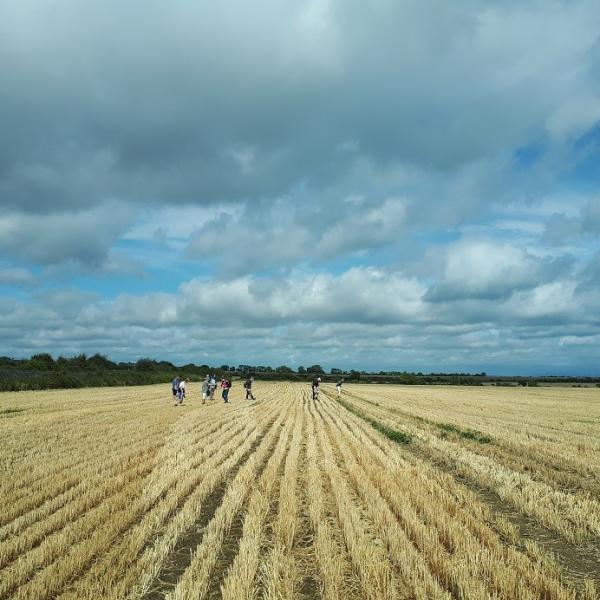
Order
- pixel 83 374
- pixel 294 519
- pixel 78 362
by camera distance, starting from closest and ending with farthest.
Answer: pixel 294 519 < pixel 83 374 < pixel 78 362

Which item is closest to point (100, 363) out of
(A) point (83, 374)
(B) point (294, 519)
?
(A) point (83, 374)

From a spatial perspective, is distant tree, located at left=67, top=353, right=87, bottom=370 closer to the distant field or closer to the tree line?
the tree line

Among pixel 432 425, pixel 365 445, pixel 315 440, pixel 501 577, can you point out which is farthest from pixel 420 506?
pixel 432 425

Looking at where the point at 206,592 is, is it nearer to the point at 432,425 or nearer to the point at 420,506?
the point at 420,506

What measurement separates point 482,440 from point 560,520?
413 inches

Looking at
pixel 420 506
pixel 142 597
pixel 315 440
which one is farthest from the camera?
pixel 315 440

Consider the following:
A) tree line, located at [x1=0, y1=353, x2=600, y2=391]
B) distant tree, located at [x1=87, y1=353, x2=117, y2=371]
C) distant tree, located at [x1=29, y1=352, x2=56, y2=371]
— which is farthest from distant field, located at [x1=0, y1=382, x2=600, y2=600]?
distant tree, located at [x1=87, y1=353, x2=117, y2=371]

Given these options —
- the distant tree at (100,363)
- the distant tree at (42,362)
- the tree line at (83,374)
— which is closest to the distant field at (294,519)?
the tree line at (83,374)

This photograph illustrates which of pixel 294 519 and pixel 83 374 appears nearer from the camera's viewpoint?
pixel 294 519

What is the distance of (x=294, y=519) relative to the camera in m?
8.02

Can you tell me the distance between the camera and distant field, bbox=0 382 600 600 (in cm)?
571

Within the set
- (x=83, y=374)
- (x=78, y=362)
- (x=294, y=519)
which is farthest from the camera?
(x=78, y=362)

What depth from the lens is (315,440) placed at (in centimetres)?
1783

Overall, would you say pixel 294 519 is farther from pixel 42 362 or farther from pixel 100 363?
pixel 100 363
